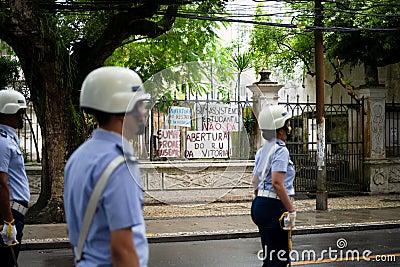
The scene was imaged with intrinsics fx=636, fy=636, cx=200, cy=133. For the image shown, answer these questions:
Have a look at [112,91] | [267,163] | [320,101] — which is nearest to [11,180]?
[267,163]

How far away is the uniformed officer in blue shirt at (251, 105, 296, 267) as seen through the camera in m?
5.51

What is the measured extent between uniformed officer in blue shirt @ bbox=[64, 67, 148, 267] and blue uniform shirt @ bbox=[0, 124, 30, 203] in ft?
7.69

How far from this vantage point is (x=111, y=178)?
2799 mm

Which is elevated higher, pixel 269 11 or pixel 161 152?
pixel 269 11

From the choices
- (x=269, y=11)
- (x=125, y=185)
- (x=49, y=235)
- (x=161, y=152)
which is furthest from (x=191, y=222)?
(x=269, y=11)

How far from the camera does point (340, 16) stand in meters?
18.2

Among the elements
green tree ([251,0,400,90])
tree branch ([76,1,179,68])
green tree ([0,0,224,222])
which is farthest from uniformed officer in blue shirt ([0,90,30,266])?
green tree ([251,0,400,90])

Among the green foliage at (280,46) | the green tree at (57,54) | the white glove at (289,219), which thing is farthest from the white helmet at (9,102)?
the green foliage at (280,46)

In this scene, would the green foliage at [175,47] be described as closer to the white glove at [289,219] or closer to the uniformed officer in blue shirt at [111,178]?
the white glove at [289,219]

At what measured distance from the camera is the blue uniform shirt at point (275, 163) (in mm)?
5527

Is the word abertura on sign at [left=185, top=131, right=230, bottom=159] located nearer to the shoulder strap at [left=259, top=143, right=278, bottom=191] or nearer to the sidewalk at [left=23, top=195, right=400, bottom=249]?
the shoulder strap at [left=259, top=143, right=278, bottom=191]

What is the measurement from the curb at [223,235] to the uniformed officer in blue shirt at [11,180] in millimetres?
5534

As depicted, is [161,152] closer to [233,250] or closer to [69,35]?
[233,250]

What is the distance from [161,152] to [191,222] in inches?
89.9
